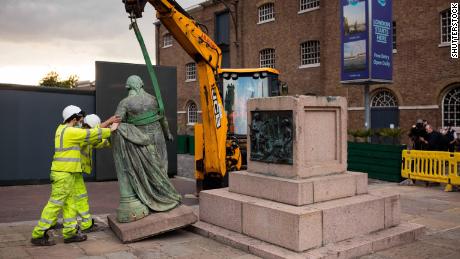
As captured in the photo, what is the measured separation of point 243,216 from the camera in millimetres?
6195

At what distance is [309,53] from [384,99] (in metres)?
5.47

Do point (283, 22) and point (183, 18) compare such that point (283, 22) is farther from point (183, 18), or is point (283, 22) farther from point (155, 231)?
point (155, 231)

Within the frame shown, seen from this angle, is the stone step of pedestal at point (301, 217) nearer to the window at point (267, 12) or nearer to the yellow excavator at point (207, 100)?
the yellow excavator at point (207, 100)

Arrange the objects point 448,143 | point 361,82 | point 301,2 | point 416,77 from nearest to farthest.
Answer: point 448,143 → point 361,82 → point 416,77 → point 301,2

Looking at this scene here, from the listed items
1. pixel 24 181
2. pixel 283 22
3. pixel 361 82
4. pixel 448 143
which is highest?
pixel 283 22

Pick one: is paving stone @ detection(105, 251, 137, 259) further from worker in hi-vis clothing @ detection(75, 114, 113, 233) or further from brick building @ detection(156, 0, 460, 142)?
brick building @ detection(156, 0, 460, 142)

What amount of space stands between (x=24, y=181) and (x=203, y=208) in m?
8.00

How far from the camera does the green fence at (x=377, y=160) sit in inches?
→ 518

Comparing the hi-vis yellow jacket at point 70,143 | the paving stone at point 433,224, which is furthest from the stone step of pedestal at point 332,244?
the hi-vis yellow jacket at point 70,143

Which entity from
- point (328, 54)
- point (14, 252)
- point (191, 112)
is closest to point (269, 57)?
point (328, 54)

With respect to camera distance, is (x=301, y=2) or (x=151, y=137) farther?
(x=301, y=2)

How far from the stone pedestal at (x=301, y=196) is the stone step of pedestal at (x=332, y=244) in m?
0.01

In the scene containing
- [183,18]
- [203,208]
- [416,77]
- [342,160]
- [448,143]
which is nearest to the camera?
[342,160]

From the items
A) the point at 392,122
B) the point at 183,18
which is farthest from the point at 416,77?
the point at 183,18
